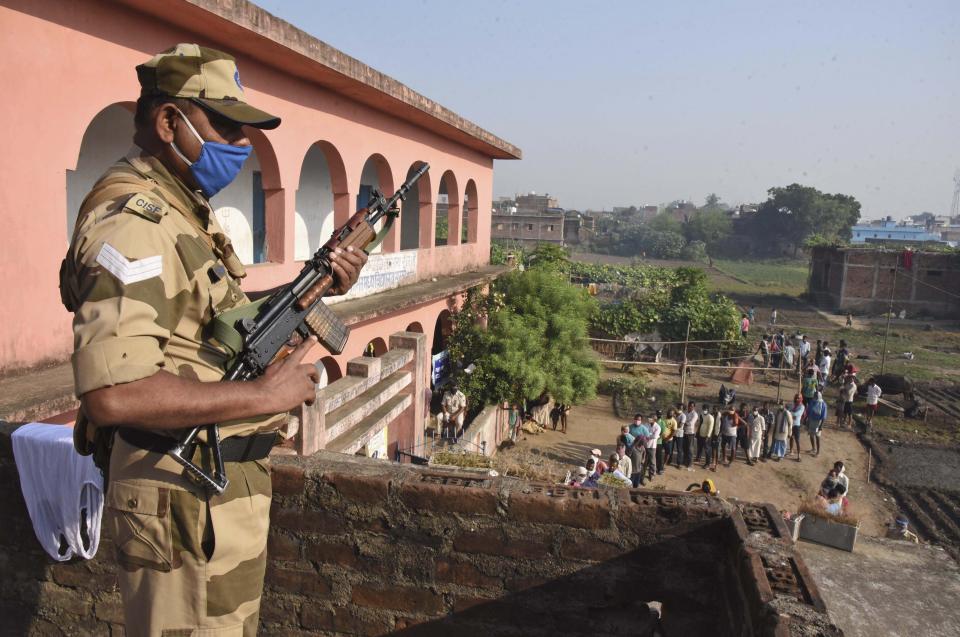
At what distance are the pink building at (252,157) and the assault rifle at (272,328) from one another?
342 cm

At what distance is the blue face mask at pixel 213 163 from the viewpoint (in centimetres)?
186

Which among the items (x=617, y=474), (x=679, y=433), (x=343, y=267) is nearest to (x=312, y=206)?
(x=617, y=474)

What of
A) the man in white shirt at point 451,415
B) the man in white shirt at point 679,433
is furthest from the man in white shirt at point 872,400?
the man in white shirt at point 451,415

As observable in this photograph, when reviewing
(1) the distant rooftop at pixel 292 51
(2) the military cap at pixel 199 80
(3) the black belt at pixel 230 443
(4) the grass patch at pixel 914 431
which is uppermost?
(1) the distant rooftop at pixel 292 51

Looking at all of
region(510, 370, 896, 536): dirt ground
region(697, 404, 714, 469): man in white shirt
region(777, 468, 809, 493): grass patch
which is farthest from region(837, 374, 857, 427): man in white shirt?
region(697, 404, 714, 469): man in white shirt

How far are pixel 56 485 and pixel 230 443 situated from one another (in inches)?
57.5

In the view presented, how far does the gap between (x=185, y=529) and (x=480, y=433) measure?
35.6 ft

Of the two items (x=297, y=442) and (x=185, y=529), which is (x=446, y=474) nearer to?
(x=185, y=529)

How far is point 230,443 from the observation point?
1.89 metres

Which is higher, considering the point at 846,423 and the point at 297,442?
the point at 297,442

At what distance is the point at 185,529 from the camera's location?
1751 mm

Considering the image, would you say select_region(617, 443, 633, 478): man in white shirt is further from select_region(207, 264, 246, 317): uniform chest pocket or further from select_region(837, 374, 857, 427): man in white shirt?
select_region(207, 264, 246, 317): uniform chest pocket

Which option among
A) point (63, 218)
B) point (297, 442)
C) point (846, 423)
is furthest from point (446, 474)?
point (846, 423)

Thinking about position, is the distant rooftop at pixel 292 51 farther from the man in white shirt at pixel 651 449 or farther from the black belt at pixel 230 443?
the man in white shirt at pixel 651 449
